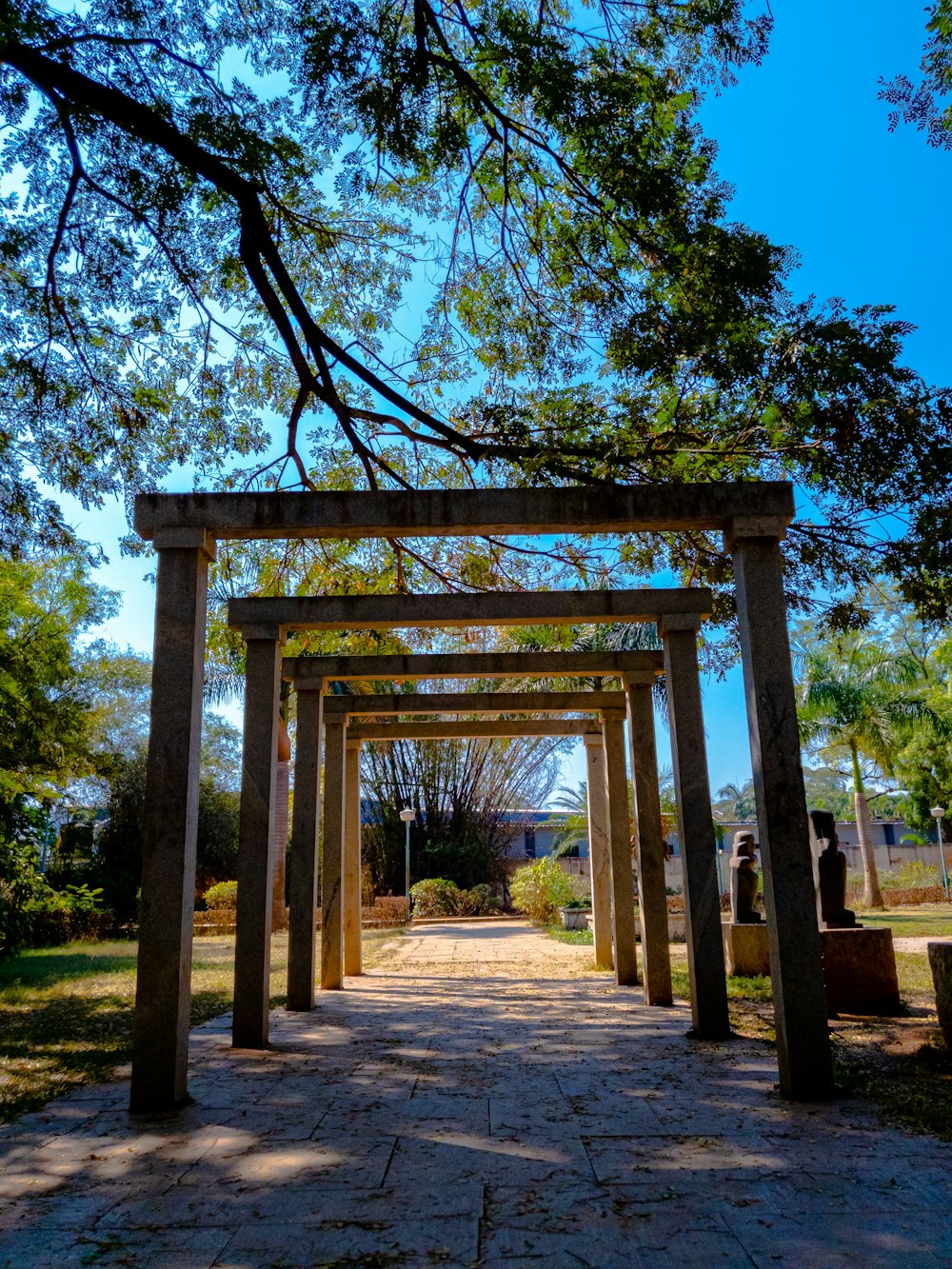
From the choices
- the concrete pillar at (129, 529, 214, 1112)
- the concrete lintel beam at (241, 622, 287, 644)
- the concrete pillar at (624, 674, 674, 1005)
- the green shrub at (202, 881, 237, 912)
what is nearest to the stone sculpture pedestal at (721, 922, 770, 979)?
the concrete pillar at (624, 674, 674, 1005)

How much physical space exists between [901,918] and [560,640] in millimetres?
13138

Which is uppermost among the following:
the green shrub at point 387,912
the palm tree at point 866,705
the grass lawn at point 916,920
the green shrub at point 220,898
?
the palm tree at point 866,705

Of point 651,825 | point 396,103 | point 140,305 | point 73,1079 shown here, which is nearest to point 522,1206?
point 73,1079

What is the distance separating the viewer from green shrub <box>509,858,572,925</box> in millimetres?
19969

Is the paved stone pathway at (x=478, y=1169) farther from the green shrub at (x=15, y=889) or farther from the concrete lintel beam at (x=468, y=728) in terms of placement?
the green shrub at (x=15, y=889)

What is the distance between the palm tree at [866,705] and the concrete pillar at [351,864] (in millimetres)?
16862

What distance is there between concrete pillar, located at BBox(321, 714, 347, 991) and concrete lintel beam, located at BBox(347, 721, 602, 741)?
791mm

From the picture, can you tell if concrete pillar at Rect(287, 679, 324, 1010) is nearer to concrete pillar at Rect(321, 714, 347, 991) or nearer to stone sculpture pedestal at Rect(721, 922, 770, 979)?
concrete pillar at Rect(321, 714, 347, 991)

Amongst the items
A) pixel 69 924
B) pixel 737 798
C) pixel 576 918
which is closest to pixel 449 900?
pixel 576 918

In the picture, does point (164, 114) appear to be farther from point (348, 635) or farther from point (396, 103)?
point (348, 635)

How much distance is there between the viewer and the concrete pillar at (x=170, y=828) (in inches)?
183

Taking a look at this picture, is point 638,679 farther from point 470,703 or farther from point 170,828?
point 170,828

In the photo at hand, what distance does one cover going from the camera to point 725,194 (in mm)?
6879

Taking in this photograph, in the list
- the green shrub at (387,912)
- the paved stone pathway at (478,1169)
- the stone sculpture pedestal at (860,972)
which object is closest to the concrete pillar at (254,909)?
the paved stone pathway at (478,1169)
